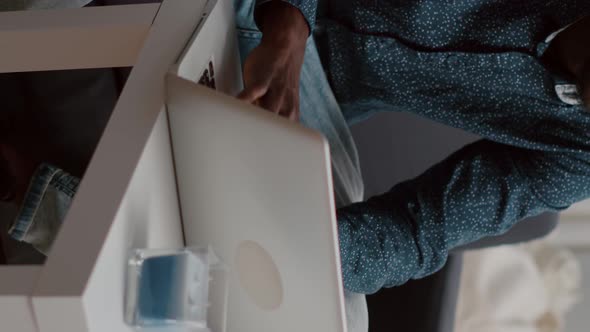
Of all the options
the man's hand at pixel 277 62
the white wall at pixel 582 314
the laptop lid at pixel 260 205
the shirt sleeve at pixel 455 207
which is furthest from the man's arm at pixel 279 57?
the white wall at pixel 582 314

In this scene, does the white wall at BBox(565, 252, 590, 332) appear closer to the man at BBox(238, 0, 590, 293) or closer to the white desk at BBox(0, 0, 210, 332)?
the man at BBox(238, 0, 590, 293)

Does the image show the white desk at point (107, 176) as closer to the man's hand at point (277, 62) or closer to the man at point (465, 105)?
the man's hand at point (277, 62)

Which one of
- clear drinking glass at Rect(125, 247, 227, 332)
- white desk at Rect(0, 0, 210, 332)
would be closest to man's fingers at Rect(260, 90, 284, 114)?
white desk at Rect(0, 0, 210, 332)

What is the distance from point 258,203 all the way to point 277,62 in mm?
246

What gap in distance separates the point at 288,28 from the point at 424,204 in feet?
1.03

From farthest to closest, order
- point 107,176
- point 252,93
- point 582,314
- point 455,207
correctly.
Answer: point 582,314 < point 455,207 < point 252,93 < point 107,176

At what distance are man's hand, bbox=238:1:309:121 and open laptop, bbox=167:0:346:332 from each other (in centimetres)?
7

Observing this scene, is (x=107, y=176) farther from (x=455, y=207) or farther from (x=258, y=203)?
(x=455, y=207)

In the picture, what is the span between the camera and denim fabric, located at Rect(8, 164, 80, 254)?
804mm

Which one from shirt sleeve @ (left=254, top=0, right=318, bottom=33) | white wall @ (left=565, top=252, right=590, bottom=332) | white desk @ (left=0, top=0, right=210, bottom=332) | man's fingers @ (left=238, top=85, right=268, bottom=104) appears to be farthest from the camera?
white wall @ (left=565, top=252, right=590, bottom=332)

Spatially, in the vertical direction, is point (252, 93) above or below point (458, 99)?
above

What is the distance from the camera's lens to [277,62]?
783 mm

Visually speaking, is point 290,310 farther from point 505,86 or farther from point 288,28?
point 505,86

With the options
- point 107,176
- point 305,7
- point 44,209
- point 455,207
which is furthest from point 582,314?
point 107,176
